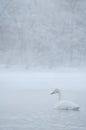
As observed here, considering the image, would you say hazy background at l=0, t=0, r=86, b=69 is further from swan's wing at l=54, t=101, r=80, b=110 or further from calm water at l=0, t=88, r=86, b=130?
swan's wing at l=54, t=101, r=80, b=110

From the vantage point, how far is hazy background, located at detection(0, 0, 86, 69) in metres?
23.9

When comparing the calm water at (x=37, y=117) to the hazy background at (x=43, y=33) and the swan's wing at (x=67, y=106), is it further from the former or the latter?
the hazy background at (x=43, y=33)

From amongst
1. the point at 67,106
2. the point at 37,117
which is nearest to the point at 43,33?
the point at 67,106

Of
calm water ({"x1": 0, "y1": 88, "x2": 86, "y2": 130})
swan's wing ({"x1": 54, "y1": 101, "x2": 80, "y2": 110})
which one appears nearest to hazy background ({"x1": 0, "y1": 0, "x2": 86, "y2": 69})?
calm water ({"x1": 0, "y1": 88, "x2": 86, "y2": 130})

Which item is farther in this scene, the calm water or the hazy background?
the hazy background

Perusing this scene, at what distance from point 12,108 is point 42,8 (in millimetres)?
21198

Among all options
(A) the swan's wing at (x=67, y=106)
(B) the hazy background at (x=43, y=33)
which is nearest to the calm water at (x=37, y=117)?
(A) the swan's wing at (x=67, y=106)

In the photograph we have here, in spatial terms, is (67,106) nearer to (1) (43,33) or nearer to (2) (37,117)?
(2) (37,117)

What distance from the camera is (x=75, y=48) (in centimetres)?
2577

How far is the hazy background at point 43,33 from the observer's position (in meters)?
23.9

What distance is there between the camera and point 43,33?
1089 inches

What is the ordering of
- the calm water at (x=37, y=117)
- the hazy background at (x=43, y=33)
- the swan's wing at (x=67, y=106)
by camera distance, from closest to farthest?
the calm water at (x=37, y=117) → the swan's wing at (x=67, y=106) → the hazy background at (x=43, y=33)

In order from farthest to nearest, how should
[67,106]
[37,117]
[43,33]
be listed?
[43,33], [67,106], [37,117]

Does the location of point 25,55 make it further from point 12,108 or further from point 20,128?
point 20,128
